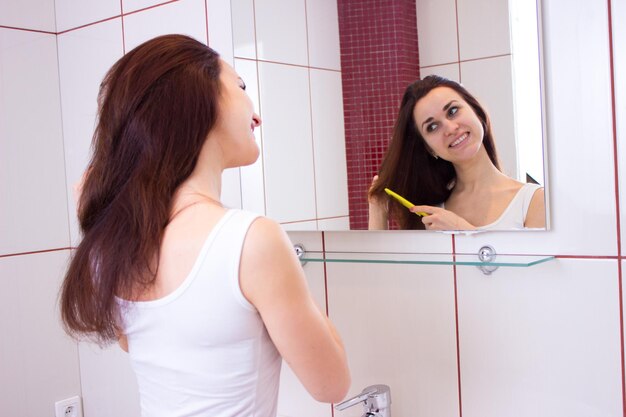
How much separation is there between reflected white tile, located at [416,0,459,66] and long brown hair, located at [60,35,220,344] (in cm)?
39

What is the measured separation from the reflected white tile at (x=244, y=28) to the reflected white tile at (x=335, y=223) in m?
0.36

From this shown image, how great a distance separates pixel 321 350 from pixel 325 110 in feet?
1.86

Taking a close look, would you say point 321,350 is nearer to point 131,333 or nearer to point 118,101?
point 131,333

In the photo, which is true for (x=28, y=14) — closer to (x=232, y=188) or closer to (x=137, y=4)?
(x=137, y=4)

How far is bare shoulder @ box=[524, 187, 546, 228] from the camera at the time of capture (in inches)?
42.5

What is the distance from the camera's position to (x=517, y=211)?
111 centimetres

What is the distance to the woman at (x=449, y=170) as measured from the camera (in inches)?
44.1

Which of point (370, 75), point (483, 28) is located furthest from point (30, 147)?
point (483, 28)

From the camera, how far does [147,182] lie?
901mm

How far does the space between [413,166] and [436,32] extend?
0.22 meters

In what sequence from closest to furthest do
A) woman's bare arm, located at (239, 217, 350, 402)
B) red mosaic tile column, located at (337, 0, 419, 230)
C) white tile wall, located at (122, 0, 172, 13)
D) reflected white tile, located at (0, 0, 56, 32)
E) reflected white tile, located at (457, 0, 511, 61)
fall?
woman's bare arm, located at (239, 217, 350, 402) < reflected white tile, located at (457, 0, 511, 61) < red mosaic tile column, located at (337, 0, 419, 230) < white tile wall, located at (122, 0, 172, 13) < reflected white tile, located at (0, 0, 56, 32)

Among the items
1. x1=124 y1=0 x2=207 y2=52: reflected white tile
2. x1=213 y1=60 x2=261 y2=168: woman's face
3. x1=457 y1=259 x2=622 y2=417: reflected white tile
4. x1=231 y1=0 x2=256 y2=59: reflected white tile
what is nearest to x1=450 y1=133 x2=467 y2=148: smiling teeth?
x1=457 y1=259 x2=622 y2=417: reflected white tile

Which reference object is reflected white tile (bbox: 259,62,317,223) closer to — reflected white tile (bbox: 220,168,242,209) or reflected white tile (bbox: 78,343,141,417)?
reflected white tile (bbox: 220,168,242,209)

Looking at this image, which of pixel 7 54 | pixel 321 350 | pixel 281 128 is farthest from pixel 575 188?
pixel 7 54
